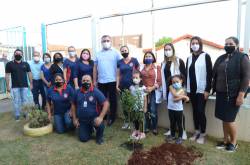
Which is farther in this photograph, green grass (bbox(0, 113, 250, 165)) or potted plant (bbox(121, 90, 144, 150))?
potted plant (bbox(121, 90, 144, 150))

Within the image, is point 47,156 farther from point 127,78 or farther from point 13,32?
point 13,32

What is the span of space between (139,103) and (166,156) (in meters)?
1.14

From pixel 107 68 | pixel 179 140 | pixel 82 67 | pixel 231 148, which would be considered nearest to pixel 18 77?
pixel 82 67

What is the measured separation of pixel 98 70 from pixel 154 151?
7.99 feet

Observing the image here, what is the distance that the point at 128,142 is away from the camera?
4902mm

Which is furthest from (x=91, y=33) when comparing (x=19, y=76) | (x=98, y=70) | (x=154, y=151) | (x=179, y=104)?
(x=154, y=151)

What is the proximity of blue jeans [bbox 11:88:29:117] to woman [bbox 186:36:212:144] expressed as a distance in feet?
14.1

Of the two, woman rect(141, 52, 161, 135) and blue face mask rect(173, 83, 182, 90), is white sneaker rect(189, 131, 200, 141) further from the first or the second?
blue face mask rect(173, 83, 182, 90)

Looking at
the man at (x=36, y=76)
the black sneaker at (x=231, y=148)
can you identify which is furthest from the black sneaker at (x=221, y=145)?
the man at (x=36, y=76)

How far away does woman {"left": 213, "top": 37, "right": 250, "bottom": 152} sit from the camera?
4.14 metres

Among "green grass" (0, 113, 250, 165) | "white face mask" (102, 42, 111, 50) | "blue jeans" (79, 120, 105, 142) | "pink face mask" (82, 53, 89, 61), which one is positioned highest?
"white face mask" (102, 42, 111, 50)

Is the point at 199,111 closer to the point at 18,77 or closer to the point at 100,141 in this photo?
the point at 100,141

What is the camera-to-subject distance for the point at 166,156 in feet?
13.6

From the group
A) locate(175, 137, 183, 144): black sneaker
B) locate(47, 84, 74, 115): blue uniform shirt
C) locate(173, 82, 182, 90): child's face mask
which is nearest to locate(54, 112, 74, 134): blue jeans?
locate(47, 84, 74, 115): blue uniform shirt
